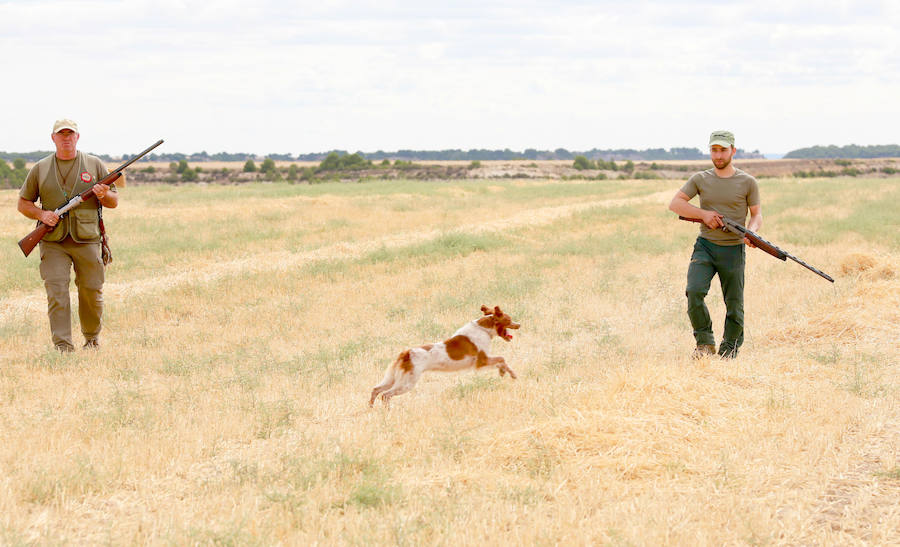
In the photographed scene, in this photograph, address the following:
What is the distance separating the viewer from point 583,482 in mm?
5129

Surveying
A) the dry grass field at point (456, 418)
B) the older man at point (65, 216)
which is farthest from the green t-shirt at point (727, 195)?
the older man at point (65, 216)

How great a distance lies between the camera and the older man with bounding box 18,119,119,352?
8969 millimetres

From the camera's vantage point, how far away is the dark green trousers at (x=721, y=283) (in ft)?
26.6

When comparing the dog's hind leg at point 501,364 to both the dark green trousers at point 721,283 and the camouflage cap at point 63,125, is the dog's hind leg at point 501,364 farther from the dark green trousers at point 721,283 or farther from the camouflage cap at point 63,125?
the camouflage cap at point 63,125

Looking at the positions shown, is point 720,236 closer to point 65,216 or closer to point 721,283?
point 721,283

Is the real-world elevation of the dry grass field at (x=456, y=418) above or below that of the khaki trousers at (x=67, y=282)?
below

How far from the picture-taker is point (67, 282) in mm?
9172

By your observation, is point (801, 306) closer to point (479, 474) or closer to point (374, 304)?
point (374, 304)

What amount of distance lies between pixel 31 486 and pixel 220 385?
2850mm

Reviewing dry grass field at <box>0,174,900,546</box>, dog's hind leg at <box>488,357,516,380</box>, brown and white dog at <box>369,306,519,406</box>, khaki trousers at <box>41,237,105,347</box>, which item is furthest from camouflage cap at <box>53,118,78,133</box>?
dog's hind leg at <box>488,357,516,380</box>

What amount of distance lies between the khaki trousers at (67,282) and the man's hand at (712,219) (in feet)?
21.4

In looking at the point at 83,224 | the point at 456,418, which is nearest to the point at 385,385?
the point at 456,418

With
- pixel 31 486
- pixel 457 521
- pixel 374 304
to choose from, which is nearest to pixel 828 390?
pixel 457 521

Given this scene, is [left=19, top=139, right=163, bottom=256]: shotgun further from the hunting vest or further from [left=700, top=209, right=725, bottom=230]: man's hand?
[left=700, top=209, right=725, bottom=230]: man's hand
